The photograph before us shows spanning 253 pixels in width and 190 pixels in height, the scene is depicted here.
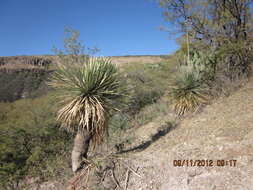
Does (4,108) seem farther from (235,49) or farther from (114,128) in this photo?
(235,49)

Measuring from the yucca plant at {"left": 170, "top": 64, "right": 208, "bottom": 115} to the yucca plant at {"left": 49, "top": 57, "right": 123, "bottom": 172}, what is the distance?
120 inches

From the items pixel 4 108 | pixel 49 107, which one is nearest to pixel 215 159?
pixel 49 107

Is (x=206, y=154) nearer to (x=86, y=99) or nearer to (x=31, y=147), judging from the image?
(x=86, y=99)

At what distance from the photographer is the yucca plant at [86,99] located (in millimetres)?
5207

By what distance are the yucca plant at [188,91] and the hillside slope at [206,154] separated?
1093 millimetres

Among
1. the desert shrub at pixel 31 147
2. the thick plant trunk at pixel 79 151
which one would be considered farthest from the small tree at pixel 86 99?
the desert shrub at pixel 31 147

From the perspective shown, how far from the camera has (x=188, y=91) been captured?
8.02 meters

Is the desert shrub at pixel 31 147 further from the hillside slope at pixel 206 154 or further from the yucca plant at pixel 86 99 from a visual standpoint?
the hillside slope at pixel 206 154

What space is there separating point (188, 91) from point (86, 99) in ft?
14.4

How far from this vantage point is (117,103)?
5758 mm

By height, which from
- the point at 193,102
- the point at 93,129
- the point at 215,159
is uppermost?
the point at 193,102

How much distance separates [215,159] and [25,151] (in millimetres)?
6619

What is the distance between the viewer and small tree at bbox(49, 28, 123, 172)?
17.1 feet

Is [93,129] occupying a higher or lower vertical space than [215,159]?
higher
